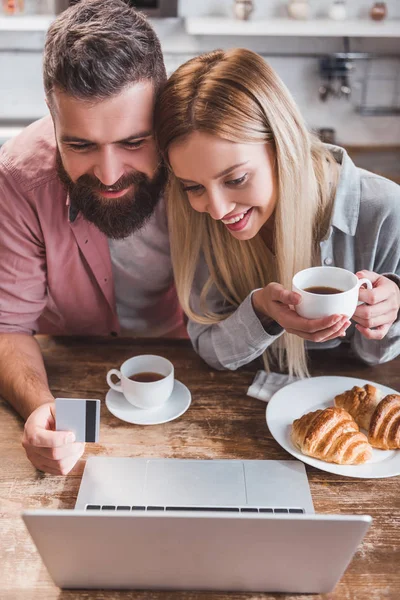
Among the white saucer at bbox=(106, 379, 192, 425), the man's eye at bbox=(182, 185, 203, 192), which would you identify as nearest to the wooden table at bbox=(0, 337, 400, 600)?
the white saucer at bbox=(106, 379, 192, 425)

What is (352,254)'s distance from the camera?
151 centimetres

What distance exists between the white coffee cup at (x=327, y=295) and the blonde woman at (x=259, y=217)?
0.06ft

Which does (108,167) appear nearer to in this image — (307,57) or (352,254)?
(352,254)

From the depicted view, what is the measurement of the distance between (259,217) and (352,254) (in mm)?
277

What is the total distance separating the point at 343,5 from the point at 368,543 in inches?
126

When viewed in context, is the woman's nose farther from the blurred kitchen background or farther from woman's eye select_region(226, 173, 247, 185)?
the blurred kitchen background

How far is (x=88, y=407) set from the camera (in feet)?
3.52

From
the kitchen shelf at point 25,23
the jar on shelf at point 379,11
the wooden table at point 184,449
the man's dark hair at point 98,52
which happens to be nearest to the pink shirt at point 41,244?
the wooden table at point 184,449

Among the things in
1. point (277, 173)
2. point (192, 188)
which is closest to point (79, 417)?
point (192, 188)

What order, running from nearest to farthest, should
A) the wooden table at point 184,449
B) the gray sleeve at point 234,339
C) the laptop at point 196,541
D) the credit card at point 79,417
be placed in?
the laptop at point 196,541 < the wooden table at point 184,449 < the credit card at point 79,417 < the gray sleeve at point 234,339

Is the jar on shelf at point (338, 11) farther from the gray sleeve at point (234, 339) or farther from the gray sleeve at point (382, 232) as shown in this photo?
the gray sleeve at point (234, 339)

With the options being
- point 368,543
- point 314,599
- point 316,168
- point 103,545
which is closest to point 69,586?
point 103,545

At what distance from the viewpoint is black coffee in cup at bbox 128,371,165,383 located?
1.36 metres

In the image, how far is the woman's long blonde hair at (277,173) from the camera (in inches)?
49.6
